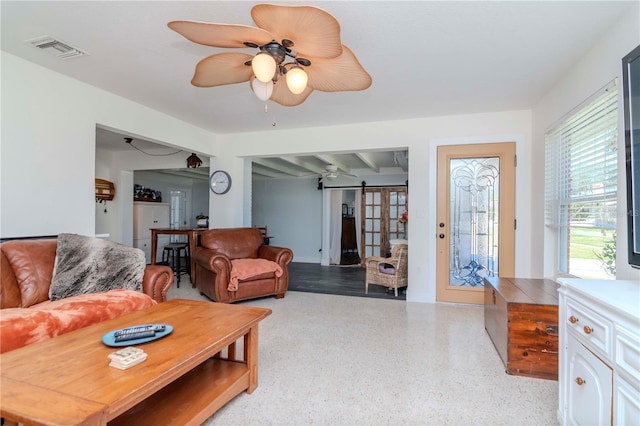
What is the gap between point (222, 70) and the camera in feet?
6.63

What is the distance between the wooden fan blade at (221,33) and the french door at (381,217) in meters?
5.85

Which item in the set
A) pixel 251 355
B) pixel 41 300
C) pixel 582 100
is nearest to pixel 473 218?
pixel 582 100

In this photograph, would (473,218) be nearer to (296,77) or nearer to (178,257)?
(296,77)

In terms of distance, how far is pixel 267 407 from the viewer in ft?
5.91

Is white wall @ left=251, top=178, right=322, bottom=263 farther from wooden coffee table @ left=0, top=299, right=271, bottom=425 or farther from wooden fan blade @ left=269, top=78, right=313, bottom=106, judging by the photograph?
wooden coffee table @ left=0, top=299, right=271, bottom=425

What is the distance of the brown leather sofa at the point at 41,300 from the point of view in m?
1.88

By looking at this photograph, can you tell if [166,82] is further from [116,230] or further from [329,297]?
[116,230]

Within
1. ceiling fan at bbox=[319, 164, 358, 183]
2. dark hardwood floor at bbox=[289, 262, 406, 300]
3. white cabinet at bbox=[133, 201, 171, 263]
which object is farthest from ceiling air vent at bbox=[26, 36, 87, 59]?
white cabinet at bbox=[133, 201, 171, 263]

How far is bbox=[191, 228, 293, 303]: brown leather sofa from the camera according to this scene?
3.81m

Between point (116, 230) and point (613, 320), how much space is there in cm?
723

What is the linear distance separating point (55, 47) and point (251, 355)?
271 centimetres

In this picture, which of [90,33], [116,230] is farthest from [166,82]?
[116,230]

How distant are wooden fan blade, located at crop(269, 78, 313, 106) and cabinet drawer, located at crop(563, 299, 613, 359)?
6.52 feet

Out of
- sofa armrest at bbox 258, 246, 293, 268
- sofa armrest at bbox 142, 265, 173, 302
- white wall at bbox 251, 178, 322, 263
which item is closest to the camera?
sofa armrest at bbox 142, 265, 173, 302
